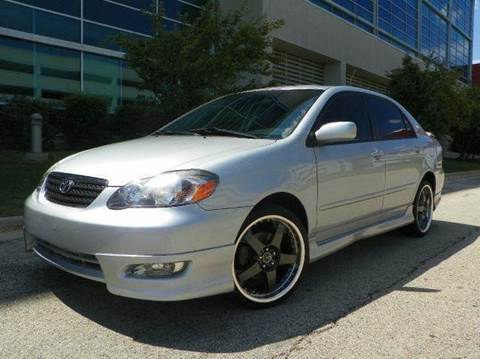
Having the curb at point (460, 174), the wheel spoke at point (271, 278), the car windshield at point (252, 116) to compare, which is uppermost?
the car windshield at point (252, 116)

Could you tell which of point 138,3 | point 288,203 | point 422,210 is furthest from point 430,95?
point 288,203

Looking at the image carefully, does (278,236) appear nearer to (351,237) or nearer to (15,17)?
(351,237)

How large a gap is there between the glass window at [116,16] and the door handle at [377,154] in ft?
38.0

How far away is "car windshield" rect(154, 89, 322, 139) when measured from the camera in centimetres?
425

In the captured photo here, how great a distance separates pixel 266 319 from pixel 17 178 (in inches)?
270

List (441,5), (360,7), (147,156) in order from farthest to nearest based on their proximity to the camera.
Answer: (441,5)
(360,7)
(147,156)

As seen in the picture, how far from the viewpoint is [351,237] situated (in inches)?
181

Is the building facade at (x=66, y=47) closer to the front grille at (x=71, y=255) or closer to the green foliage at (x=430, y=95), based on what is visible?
the front grille at (x=71, y=255)

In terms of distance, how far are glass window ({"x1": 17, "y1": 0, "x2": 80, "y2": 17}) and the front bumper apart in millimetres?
12255

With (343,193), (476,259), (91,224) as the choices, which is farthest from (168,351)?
(476,259)

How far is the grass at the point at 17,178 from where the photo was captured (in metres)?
7.10

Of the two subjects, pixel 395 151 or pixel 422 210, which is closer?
pixel 395 151

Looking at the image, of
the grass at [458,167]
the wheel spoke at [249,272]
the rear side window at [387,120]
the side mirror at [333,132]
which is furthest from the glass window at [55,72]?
the grass at [458,167]

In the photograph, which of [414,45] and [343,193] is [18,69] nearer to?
[343,193]
